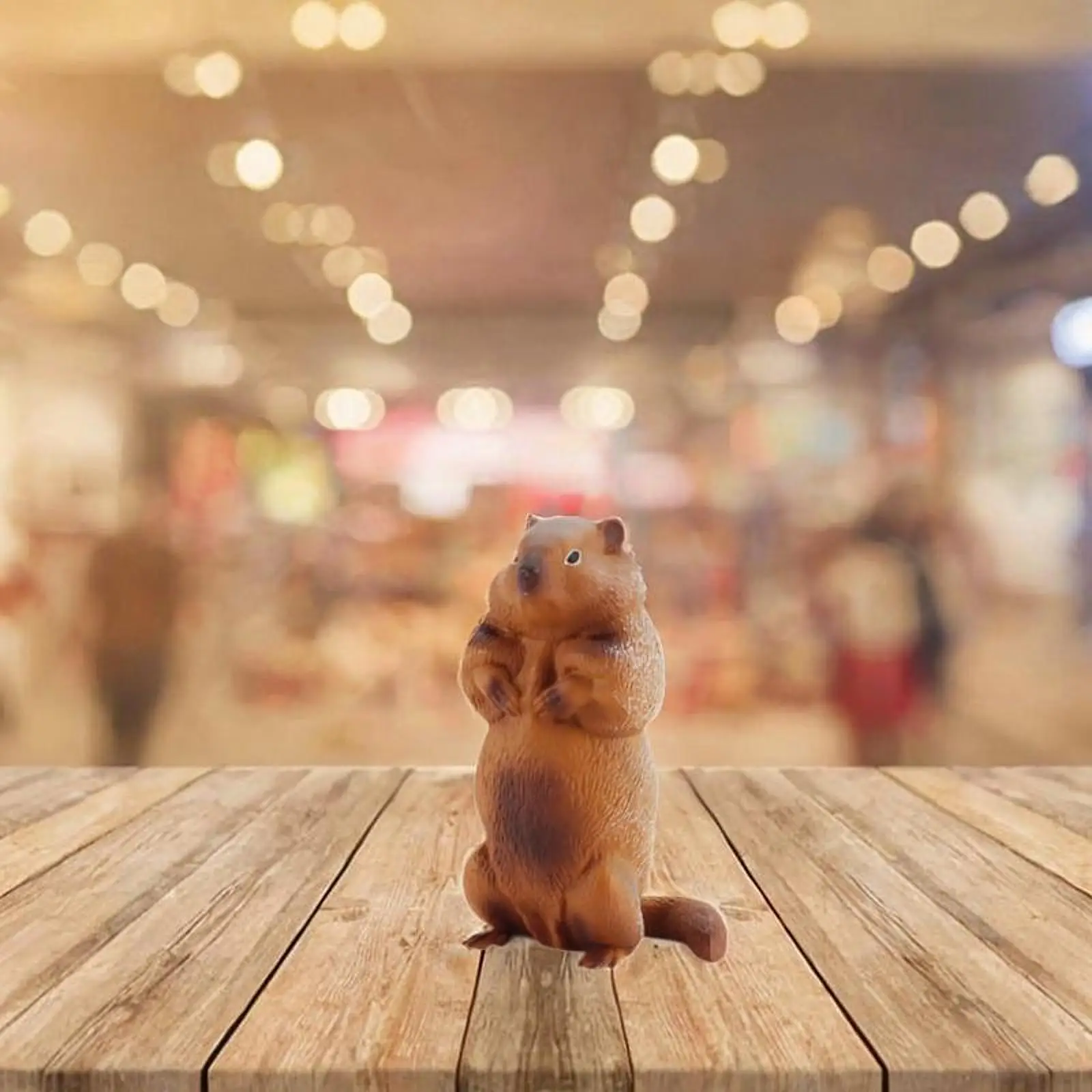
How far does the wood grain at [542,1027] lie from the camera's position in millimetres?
640

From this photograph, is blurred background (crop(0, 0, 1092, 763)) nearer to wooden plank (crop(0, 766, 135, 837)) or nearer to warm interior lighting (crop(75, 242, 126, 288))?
warm interior lighting (crop(75, 242, 126, 288))

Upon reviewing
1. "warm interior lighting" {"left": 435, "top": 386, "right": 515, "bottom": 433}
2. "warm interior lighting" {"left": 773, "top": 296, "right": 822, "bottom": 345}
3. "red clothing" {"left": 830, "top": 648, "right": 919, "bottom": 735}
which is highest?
"warm interior lighting" {"left": 773, "top": 296, "right": 822, "bottom": 345}

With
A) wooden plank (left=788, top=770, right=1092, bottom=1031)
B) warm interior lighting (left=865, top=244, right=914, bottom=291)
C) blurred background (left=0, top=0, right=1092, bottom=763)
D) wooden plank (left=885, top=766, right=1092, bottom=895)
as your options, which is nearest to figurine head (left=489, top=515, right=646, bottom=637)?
wooden plank (left=788, top=770, right=1092, bottom=1031)

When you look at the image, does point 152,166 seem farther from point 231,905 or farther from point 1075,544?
point 1075,544

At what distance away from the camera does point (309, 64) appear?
2.40m

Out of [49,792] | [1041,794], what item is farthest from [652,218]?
[49,792]

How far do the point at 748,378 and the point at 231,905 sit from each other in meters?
1.85

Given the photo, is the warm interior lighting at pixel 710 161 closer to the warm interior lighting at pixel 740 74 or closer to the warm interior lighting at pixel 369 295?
the warm interior lighting at pixel 740 74

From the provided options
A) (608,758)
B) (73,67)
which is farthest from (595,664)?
(73,67)

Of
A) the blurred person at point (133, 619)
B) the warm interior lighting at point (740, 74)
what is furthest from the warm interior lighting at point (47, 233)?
the warm interior lighting at point (740, 74)

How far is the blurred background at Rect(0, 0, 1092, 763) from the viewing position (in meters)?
2.48

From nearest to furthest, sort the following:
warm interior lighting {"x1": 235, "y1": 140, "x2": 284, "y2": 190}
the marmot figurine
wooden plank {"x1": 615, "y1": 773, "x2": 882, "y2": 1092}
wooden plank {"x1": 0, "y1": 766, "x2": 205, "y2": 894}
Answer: wooden plank {"x1": 615, "y1": 773, "x2": 882, "y2": 1092}, the marmot figurine, wooden plank {"x1": 0, "y1": 766, "x2": 205, "y2": 894}, warm interior lighting {"x1": 235, "y1": 140, "x2": 284, "y2": 190}

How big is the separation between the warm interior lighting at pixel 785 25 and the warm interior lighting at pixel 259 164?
1.03m

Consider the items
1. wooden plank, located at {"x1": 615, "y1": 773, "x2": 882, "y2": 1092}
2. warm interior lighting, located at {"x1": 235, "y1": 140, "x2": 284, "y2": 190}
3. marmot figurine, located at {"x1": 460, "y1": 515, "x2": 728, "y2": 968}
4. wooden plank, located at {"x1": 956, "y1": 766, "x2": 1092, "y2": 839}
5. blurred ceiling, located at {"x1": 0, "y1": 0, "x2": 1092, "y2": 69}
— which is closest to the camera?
wooden plank, located at {"x1": 615, "y1": 773, "x2": 882, "y2": 1092}
